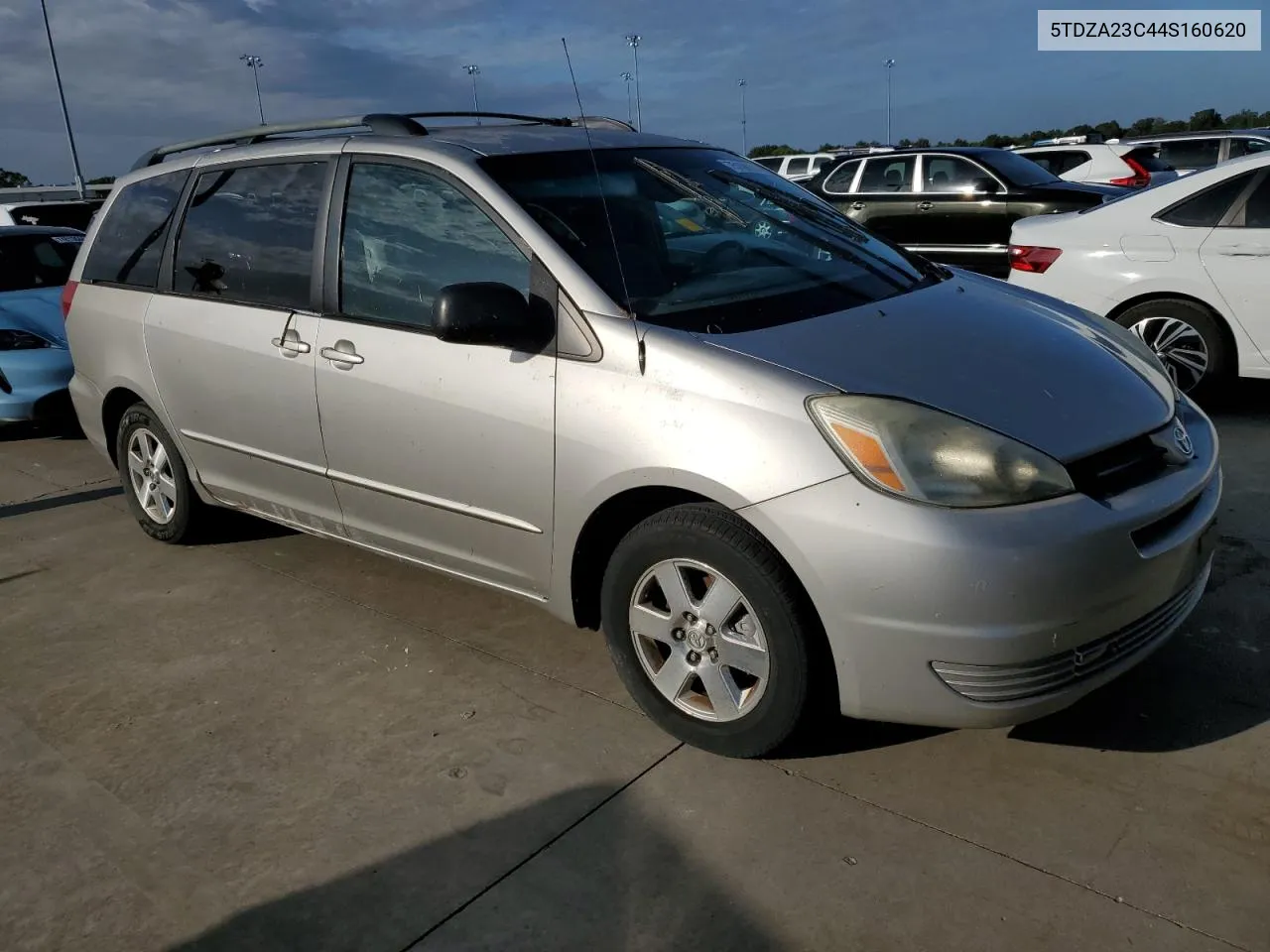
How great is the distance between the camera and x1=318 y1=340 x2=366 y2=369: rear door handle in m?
3.55

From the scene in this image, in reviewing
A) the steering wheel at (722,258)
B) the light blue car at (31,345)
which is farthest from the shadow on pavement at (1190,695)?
the light blue car at (31,345)

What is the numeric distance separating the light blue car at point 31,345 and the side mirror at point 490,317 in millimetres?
5004

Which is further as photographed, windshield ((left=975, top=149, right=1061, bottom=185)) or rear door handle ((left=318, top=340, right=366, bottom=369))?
windshield ((left=975, top=149, right=1061, bottom=185))

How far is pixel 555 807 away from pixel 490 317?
53.6 inches

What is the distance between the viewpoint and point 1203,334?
5.92 metres

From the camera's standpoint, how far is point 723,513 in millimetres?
2730

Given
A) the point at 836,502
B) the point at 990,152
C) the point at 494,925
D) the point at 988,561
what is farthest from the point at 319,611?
the point at 990,152

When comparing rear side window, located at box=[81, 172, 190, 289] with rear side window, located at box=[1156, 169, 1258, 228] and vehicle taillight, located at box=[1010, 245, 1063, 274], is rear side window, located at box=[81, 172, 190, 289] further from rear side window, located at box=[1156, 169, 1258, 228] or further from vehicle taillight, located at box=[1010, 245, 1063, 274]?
rear side window, located at box=[1156, 169, 1258, 228]

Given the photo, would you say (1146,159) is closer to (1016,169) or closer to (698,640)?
(1016,169)

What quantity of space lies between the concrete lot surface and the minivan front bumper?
343mm

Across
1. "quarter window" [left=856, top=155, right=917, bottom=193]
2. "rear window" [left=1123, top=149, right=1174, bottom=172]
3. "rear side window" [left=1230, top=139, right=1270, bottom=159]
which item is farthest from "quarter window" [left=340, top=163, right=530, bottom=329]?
"rear side window" [left=1230, top=139, right=1270, bottom=159]

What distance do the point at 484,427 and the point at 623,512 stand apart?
1.71ft

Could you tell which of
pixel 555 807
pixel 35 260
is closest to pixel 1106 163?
pixel 35 260

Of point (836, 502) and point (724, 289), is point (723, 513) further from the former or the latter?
point (724, 289)
